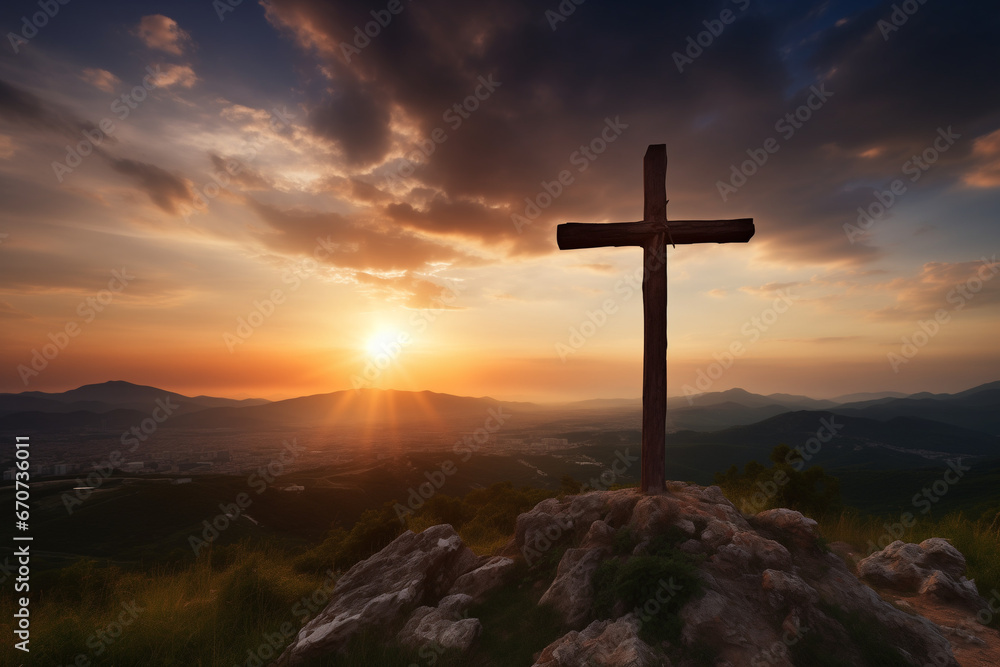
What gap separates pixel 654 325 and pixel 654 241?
6.48 ft

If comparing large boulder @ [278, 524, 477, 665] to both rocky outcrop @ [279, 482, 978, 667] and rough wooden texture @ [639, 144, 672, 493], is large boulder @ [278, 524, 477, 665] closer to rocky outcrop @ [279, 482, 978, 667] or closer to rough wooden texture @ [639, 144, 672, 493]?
rocky outcrop @ [279, 482, 978, 667]

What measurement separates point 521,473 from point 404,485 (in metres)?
30.8

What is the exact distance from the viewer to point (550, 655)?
5.55 meters

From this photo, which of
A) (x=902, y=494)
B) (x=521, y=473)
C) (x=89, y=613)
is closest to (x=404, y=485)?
(x=521, y=473)

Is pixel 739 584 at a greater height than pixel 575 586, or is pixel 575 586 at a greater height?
pixel 739 584

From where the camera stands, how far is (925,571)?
28.3ft

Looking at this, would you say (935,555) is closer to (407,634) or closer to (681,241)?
(681,241)

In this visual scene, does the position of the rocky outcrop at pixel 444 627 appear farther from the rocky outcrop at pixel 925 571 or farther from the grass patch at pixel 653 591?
the rocky outcrop at pixel 925 571

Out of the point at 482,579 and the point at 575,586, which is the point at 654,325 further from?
the point at 482,579

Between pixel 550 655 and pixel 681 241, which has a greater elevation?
pixel 681 241

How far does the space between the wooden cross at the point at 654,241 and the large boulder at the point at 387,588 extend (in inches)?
186

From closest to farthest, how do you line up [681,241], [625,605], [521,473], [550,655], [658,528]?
[550,655]
[625,605]
[658,528]
[681,241]
[521,473]

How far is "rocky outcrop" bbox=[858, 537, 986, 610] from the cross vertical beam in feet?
17.7

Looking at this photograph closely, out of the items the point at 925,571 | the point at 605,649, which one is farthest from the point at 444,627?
the point at 925,571
